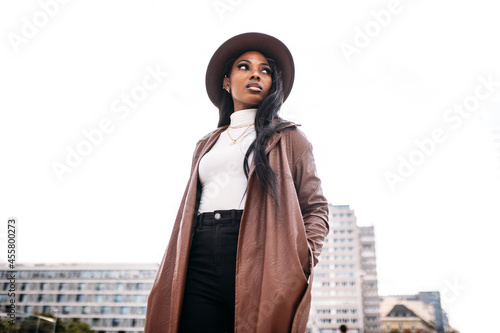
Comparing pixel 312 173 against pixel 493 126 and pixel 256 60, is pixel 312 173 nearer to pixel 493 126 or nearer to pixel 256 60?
pixel 256 60

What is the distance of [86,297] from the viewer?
67.9 m

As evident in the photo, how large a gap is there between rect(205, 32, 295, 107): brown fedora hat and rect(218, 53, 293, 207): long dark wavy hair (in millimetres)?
30

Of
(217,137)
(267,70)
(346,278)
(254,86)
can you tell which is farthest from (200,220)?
(346,278)

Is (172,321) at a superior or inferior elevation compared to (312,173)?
inferior

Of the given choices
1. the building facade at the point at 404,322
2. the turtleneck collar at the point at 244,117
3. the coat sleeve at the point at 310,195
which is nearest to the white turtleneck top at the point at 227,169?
the turtleneck collar at the point at 244,117

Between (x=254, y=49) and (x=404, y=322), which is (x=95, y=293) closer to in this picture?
(x=404, y=322)

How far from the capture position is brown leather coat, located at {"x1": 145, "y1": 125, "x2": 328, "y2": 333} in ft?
3.72

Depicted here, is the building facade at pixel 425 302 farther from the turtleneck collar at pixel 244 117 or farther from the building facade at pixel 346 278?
the turtleneck collar at pixel 244 117

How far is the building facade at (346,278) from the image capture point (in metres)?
83.6

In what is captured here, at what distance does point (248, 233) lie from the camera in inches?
49.9

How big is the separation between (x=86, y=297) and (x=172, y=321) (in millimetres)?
76304

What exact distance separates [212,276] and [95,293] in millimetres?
75390

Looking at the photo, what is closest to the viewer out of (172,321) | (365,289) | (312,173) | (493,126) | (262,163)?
(172,321)

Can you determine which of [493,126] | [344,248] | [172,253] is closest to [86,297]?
A: [344,248]
